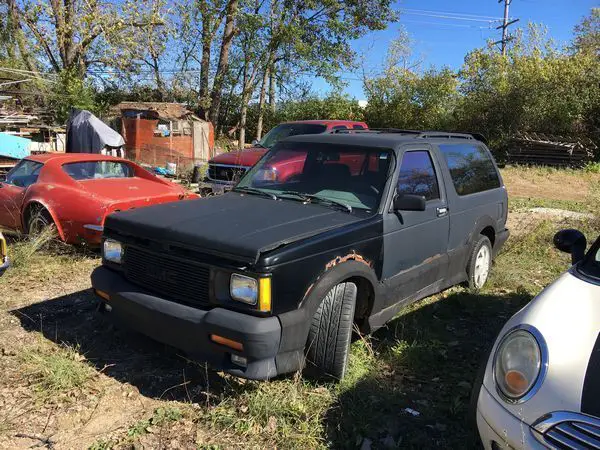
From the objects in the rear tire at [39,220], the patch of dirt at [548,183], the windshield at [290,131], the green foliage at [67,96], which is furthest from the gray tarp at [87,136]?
the patch of dirt at [548,183]

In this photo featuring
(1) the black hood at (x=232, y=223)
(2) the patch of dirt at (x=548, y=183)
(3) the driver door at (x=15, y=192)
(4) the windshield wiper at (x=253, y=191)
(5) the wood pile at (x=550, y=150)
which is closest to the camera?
(1) the black hood at (x=232, y=223)

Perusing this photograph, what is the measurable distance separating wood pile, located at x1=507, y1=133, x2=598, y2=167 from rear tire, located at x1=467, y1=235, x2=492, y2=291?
673 inches

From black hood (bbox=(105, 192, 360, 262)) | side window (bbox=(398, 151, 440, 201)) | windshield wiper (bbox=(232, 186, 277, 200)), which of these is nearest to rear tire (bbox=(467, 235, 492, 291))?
side window (bbox=(398, 151, 440, 201))

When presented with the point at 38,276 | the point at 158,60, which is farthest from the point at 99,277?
the point at 158,60

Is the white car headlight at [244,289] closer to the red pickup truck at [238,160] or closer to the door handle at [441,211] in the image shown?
the door handle at [441,211]

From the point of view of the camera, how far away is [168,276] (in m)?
3.36

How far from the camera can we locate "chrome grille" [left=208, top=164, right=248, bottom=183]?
9383 mm

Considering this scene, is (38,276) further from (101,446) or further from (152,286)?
(101,446)

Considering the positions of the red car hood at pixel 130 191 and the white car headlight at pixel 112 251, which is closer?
the white car headlight at pixel 112 251

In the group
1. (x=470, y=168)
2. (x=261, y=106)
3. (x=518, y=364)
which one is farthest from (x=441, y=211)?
(x=261, y=106)

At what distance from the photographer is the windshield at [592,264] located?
2.86 meters

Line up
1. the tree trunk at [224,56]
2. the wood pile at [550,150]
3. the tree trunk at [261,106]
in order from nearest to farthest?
1. the wood pile at [550,150]
2. the tree trunk at [224,56]
3. the tree trunk at [261,106]

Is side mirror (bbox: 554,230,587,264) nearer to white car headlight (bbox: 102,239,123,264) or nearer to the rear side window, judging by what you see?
the rear side window

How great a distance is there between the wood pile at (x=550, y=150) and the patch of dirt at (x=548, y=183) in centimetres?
191
